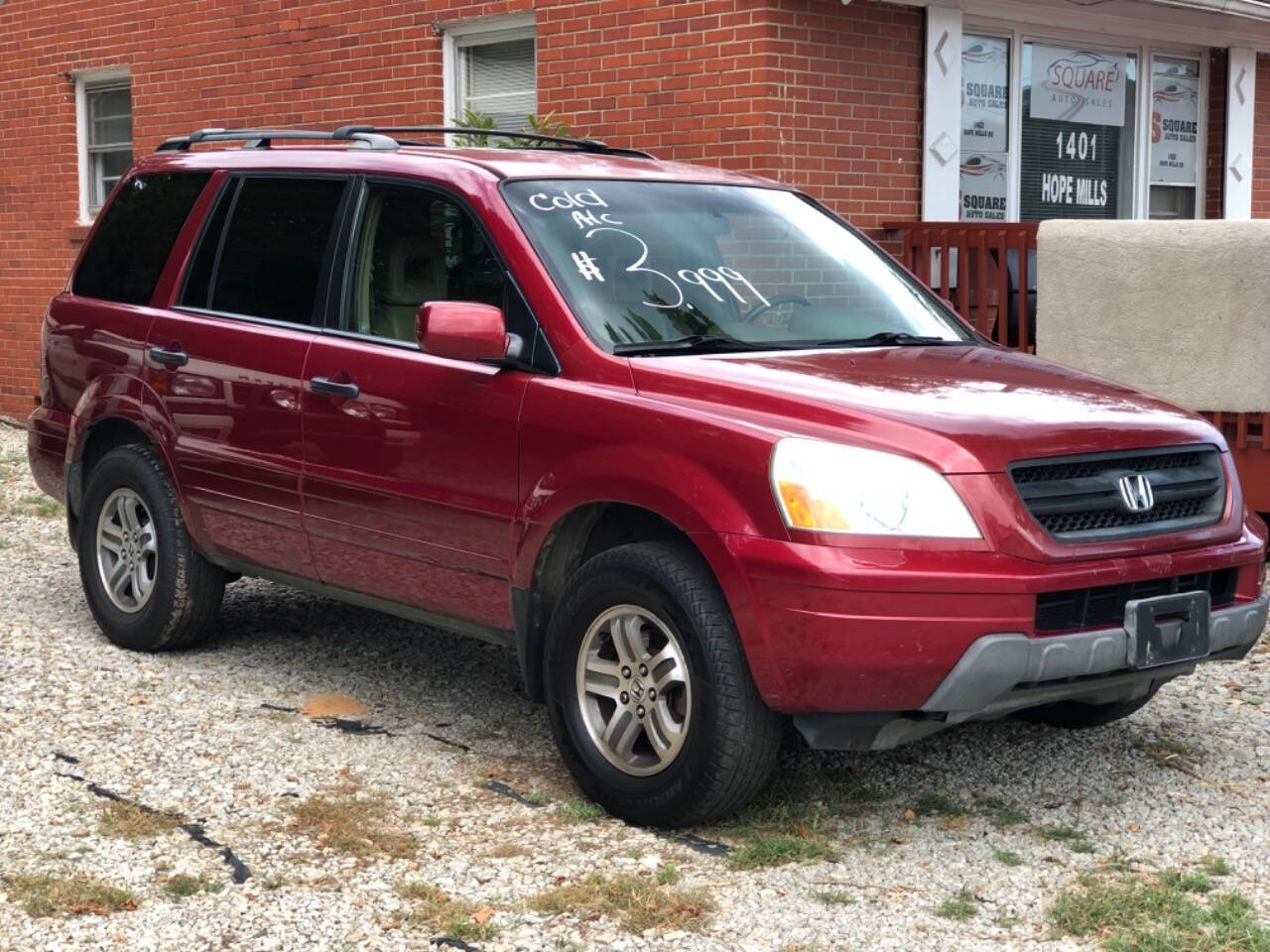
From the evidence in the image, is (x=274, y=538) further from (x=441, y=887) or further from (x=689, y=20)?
(x=689, y=20)

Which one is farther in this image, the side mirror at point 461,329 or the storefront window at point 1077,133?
the storefront window at point 1077,133

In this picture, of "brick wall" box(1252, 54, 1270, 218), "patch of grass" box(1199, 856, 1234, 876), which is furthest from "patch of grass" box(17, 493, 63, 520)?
"brick wall" box(1252, 54, 1270, 218)

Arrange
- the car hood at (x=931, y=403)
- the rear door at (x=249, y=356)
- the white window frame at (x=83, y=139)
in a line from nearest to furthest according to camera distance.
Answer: the car hood at (x=931, y=403) < the rear door at (x=249, y=356) < the white window frame at (x=83, y=139)

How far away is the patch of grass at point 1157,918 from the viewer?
404 centimetres

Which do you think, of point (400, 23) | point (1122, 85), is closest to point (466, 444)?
point (400, 23)

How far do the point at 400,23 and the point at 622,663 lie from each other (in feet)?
26.9

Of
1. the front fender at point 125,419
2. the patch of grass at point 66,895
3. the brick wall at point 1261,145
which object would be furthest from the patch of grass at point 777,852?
the brick wall at point 1261,145

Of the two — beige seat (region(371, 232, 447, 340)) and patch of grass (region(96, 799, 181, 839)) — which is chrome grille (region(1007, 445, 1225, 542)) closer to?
beige seat (region(371, 232, 447, 340))

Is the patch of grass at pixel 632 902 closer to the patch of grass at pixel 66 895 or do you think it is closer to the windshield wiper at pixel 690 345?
the patch of grass at pixel 66 895

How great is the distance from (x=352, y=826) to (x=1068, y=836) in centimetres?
193

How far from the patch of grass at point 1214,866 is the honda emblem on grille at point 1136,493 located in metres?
0.92

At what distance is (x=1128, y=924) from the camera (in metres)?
4.20

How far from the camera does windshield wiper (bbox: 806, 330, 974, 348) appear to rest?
219 inches

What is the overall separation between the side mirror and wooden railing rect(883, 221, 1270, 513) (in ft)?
16.1
